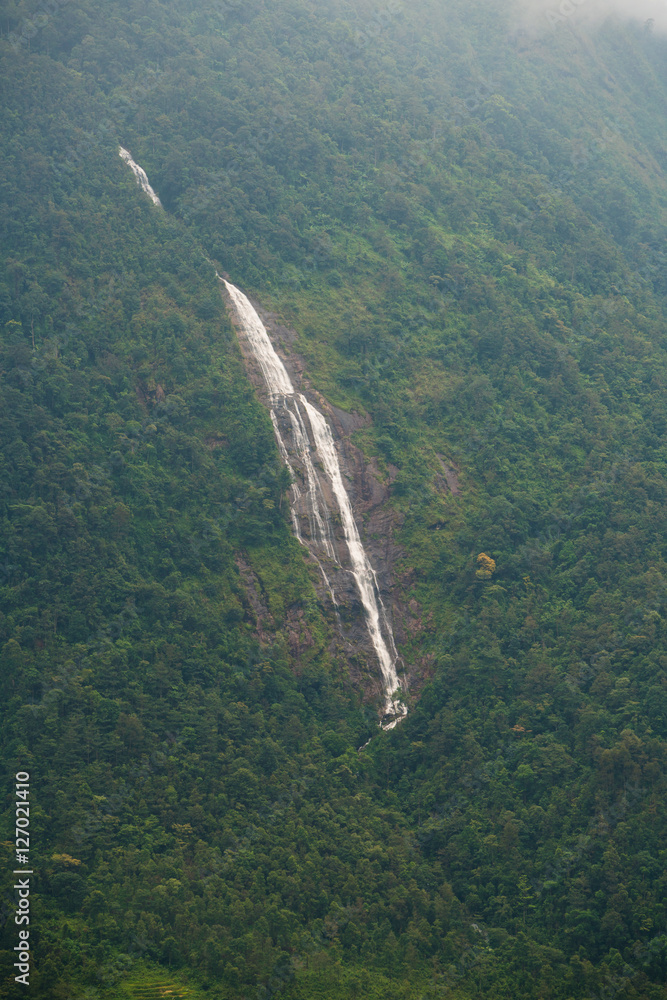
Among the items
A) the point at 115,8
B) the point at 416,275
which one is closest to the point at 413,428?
the point at 416,275

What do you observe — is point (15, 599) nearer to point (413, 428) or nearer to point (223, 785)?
point (223, 785)

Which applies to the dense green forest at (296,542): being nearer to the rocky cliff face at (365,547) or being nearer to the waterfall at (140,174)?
the rocky cliff face at (365,547)

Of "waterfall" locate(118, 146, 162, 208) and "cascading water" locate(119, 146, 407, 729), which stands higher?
"waterfall" locate(118, 146, 162, 208)

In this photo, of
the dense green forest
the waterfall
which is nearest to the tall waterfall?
the dense green forest

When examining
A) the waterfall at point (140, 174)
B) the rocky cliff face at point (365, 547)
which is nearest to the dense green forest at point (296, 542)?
the rocky cliff face at point (365, 547)

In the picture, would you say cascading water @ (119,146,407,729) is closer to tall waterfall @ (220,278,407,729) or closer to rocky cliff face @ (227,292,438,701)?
tall waterfall @ (220,278,407,729)

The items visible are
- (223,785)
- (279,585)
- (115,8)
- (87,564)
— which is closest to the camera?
(223,785)

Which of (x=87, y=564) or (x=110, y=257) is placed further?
(x=110, y=257)

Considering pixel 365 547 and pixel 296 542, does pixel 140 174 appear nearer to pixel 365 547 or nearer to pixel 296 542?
pixel 296 542
